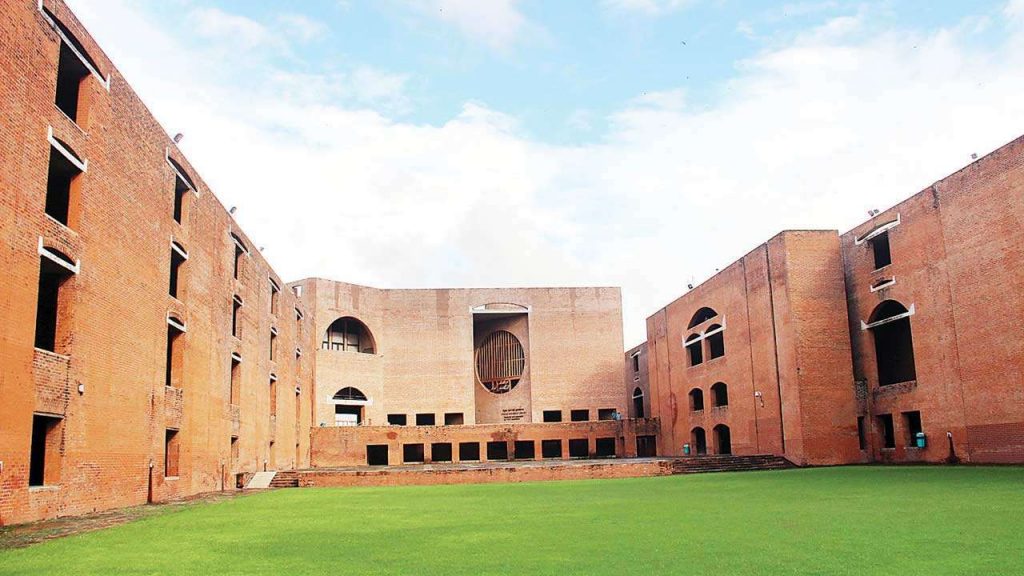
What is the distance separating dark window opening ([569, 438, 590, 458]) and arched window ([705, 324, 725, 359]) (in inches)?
401

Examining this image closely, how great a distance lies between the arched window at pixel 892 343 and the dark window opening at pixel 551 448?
1891cm

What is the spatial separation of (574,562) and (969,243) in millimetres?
19216

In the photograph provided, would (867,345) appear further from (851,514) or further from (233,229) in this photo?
(233,229)

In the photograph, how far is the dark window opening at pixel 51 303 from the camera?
1383cm

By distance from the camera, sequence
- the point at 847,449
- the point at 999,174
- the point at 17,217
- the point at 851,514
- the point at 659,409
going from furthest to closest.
A: 1. the point at 659,409
2. the point at 847,449
3. the point at 999,174
4. the point at 17,217
5. the point at 851,514

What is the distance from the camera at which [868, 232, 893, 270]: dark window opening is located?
1041 inches

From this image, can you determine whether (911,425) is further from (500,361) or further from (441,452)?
(441,452)

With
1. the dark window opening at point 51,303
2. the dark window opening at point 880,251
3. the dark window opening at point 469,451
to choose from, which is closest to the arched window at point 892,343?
the dark window opening at point 880,251

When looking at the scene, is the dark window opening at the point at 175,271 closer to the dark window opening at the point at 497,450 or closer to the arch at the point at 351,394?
the arch at the point at 351,394

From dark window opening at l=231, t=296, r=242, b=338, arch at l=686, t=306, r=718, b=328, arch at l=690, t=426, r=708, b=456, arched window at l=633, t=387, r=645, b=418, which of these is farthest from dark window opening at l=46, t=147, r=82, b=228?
arched window at l=633, t=387, r=645, b=418

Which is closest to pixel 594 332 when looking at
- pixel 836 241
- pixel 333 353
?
pixel 333 353

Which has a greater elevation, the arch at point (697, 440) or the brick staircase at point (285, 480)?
the arch at point (697, 440)

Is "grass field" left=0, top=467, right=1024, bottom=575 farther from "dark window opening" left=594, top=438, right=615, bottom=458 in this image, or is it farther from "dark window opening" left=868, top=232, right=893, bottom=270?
"dark window opening" left=594, top=438, right=615, bottom=458

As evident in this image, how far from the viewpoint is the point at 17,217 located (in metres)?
12.2
